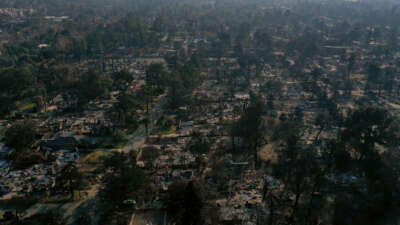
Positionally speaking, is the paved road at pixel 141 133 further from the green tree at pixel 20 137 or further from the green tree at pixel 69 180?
the green tree at pixel 20 137

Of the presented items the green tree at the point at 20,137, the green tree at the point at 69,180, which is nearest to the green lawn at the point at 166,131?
the green tree at the point at 69,180

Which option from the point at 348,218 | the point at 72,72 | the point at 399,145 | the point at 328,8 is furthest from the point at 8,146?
the point at 328,8

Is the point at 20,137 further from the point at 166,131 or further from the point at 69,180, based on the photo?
the point at 166,131

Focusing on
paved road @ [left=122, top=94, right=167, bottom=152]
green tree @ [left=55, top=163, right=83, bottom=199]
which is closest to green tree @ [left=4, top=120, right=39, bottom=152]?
green tree @ [left=55, top=163, right=83, bottom=199]

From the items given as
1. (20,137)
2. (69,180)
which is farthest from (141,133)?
(20,137)

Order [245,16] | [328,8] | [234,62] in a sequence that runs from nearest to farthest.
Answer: [234,62] < [245,16] < [328,8]

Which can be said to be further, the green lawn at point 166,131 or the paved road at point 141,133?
the green lawn at point 166,131

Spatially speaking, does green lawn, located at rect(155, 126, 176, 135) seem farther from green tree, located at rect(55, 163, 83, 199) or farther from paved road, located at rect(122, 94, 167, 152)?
green tree, located at rect(55, 163, 83, 199)

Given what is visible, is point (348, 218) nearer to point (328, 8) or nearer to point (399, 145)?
point (399, 145)
